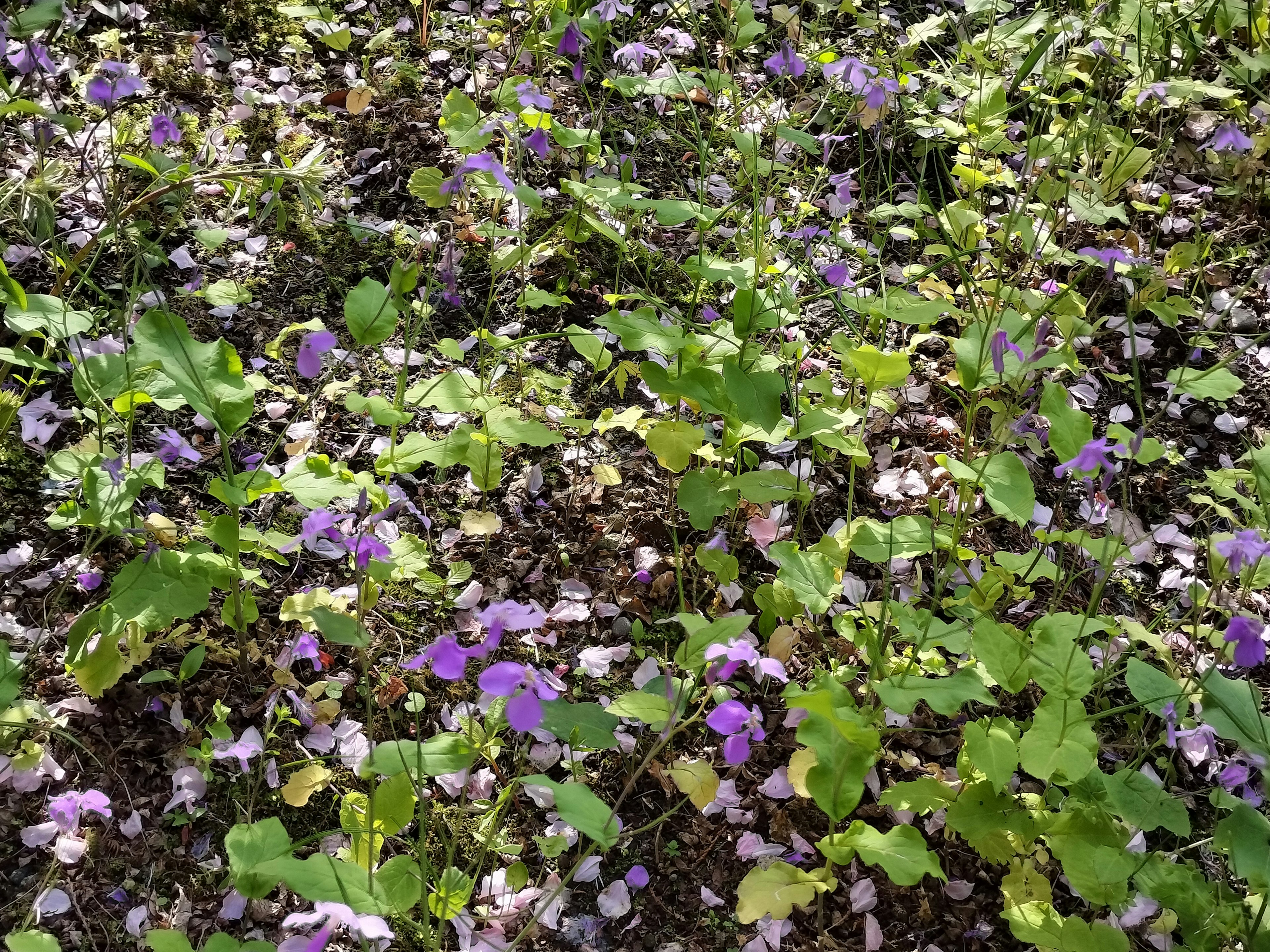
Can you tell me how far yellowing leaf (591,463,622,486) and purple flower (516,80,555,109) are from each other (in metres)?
0.79

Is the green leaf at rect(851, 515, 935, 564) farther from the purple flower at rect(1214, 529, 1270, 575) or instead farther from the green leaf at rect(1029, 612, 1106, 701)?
the purple flower at rect(1214, 529, 1270, 575)

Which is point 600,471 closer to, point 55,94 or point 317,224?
point 317,224

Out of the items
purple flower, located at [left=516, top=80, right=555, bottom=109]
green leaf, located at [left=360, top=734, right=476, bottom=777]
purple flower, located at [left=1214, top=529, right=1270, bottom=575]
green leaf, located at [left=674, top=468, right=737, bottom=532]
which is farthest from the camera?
purple flower, located at [left=516, top=80, right=555, bottom=109]

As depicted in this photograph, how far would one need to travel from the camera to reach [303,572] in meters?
1.98

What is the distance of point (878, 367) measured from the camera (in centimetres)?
176

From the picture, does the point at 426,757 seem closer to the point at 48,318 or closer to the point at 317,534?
the point at 317,534

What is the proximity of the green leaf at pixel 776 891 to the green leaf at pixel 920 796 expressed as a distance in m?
0.17

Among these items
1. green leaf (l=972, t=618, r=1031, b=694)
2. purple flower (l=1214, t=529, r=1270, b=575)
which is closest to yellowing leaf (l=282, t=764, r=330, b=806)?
green leaf (l=972, t=618, r=1031, b=694)

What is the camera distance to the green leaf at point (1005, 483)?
1692mm

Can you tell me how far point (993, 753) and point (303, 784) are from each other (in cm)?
113

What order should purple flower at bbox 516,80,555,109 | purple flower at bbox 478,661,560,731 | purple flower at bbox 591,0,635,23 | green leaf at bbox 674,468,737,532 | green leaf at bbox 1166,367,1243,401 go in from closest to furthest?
purple flower at bbox 478,661,560,731 → green leaf at bbox 674,468,737,532 → green leaf at bbox 1166,367,1243,401 → purple flower at bbox 516,80,555,109 → purple flower at bbox 591,0,635,23

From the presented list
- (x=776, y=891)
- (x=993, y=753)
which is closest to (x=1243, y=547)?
(x=993, y=753)

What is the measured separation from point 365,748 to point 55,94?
6.31 ft

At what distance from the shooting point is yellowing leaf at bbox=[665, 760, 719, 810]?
1621 millimetres
